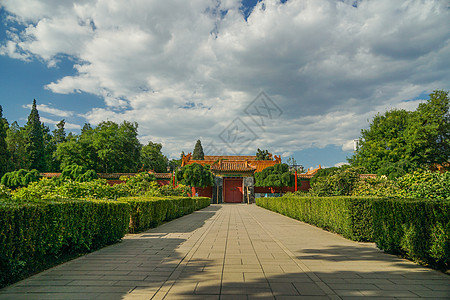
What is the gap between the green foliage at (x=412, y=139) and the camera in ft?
99.1

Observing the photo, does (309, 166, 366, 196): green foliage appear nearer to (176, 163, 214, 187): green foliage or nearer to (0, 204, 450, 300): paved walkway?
(0, 204, 450, 300): paved walkway

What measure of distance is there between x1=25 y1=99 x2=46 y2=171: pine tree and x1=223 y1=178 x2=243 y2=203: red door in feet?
83.4

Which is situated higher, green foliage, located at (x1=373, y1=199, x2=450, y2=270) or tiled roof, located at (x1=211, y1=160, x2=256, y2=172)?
tiled roof, located at (x1=211, y1=160, x2=256, y2=172)

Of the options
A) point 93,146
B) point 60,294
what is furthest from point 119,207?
point 93,146

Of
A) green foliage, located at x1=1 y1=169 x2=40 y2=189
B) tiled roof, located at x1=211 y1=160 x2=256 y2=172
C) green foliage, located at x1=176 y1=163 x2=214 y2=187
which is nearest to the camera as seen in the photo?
green foliage, located at x1=1 y1=169 x2=40 y2=189

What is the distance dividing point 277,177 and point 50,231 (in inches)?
1224

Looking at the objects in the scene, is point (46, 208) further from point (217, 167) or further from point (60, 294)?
point (217, 167)

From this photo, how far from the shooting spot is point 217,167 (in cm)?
4006

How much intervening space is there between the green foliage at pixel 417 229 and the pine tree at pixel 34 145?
43117 millimetres

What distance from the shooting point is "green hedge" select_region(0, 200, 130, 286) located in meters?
3.65

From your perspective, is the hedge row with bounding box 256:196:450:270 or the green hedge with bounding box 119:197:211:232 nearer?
the hedge row with bounding box 256:196:450:270

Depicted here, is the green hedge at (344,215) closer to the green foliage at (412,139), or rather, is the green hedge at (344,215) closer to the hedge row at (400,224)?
the hedge row at (400,224)

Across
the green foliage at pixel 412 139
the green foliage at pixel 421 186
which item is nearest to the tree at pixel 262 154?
the green foliage at pixel 412 139

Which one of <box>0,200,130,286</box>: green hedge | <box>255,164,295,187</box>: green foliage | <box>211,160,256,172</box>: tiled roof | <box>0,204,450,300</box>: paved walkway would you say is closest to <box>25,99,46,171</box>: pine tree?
<box>211,160,256,172</box>: tiled roof
